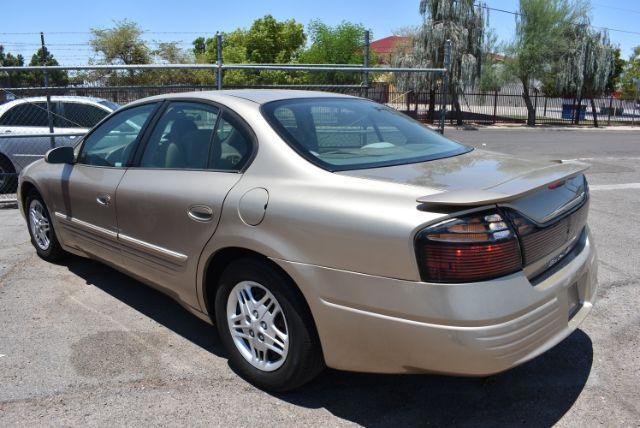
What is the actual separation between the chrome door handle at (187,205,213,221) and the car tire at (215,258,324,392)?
30 cm

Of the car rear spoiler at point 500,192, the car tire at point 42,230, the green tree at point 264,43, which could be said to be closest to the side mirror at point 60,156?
the car tire at point 42,230

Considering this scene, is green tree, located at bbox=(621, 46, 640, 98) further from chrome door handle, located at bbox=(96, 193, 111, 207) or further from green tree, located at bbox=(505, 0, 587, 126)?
chrome door handle, located at bbox=(96, 193, 111, 207)

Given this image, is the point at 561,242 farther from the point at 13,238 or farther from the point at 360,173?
the point at 13,238

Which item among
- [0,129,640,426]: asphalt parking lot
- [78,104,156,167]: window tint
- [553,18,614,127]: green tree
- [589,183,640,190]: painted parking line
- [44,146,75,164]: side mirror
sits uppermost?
[553,18,614,127]: green tree

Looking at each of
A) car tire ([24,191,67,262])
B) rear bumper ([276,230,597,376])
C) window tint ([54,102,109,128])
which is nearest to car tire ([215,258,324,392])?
rear bumper ([276,230,597,376])

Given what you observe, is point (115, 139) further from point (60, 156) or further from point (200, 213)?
point (200, 213)

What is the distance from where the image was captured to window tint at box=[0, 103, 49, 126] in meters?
8.48

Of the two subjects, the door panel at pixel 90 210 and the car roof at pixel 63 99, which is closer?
the door panel at pixel 90 210

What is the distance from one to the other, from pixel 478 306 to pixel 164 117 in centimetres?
248

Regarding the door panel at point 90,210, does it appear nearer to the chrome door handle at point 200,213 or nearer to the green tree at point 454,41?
the chrome door handle at point 200,213

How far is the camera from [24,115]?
8.55 meters

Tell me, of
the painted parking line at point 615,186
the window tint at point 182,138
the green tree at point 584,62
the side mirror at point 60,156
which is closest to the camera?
the window tint at point 182,138

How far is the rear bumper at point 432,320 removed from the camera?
226cm

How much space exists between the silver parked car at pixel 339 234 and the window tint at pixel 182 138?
0.01m
